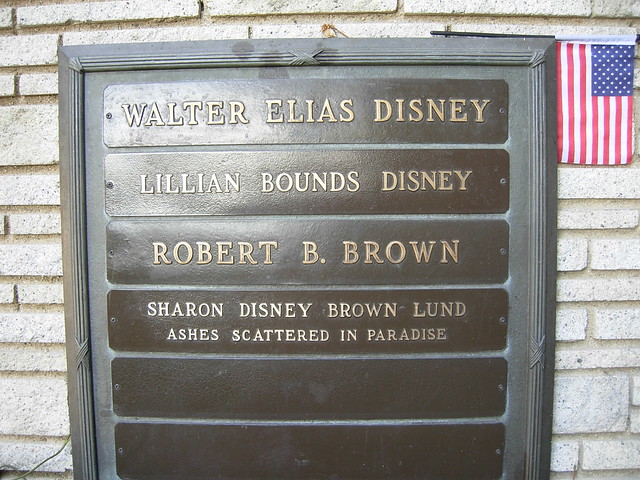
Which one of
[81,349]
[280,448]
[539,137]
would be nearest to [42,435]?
[81,349]

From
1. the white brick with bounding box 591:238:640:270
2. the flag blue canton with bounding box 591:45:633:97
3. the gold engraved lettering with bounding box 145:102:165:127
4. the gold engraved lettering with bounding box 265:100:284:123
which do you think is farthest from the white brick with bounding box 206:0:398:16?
the white brick with bounding box 591:238:640:270

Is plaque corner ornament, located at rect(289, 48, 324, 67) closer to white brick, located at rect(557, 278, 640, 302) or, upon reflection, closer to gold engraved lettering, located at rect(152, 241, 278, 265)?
gold engraved lettering, located at rect(152, 241, 278, 265)

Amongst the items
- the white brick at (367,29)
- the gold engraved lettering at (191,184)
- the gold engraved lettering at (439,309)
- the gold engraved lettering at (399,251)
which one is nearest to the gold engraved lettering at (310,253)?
the gold engraved lettering at (399,251)

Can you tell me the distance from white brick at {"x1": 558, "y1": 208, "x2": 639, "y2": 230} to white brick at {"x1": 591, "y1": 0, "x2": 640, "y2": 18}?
3.40 ft

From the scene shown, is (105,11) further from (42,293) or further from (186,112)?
(42,293)

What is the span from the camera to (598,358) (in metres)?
2.19

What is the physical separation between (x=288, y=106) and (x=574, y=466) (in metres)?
2.45

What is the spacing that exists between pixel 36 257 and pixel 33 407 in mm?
817

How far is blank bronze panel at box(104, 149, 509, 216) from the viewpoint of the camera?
2.11 metres

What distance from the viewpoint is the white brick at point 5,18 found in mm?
2201

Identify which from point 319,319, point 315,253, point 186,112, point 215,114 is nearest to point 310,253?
point 315,253

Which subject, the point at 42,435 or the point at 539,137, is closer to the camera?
the point at 539,137

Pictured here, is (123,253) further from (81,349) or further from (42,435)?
(42,435)

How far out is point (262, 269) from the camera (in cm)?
213
